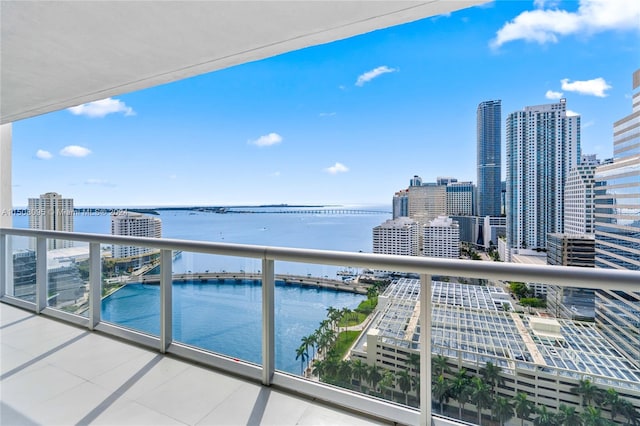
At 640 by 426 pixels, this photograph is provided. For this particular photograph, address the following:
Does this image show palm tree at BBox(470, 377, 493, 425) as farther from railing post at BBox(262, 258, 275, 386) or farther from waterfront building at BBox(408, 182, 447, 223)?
waterfront building at BBox(408, 182, 447, 223)

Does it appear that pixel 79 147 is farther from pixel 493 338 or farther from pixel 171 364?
pixel 493 338

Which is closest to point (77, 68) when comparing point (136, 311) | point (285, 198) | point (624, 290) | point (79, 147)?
point (136, 311)

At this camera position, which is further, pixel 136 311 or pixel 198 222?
pixel 198 222

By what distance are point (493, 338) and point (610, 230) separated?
2119 millimetres

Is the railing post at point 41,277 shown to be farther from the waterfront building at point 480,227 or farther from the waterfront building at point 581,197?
the waterfront building at point 581,197

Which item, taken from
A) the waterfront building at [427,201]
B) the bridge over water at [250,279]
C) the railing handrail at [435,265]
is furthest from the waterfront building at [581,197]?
the bridge over water at [250,279]

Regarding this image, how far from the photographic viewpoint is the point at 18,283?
382 centimetres

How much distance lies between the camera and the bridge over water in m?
1.84

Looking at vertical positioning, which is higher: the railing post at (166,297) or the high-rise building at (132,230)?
the high-rise building at (132,230)

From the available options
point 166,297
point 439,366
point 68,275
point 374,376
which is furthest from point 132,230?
point 439,366

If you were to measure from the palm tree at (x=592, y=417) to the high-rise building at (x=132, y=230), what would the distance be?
2.99 m

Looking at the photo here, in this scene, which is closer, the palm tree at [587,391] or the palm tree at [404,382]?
the palm tree at [587,391]

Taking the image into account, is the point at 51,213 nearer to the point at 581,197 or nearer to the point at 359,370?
the point at 359,370

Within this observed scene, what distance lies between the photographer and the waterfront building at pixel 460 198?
609 cm
